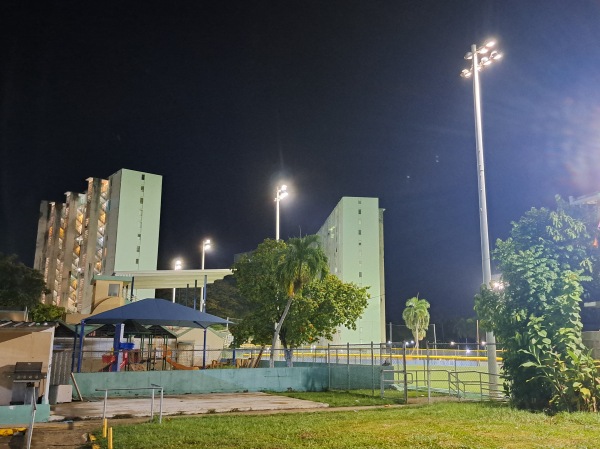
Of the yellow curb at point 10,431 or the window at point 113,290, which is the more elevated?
the window at point 113,290

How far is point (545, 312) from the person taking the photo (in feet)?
58.4

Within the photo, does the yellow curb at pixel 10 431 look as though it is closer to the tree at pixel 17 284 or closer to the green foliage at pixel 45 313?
the tree at pixel 17 284

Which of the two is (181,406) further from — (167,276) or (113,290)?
(167,276)

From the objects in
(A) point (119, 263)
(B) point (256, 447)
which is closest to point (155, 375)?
(B) point (256, 447)

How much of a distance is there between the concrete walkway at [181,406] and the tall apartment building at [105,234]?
80.8 meters

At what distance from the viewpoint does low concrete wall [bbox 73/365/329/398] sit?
24.9 meters

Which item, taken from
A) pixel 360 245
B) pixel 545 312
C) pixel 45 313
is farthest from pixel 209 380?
pixel 360 245

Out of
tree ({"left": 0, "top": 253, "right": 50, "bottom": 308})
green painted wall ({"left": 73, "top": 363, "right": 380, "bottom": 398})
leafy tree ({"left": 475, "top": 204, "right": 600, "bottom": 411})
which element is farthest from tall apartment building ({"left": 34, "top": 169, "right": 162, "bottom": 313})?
leafy tree ({"left": 475, "top": 204, "right": 600, "bottom": 411})

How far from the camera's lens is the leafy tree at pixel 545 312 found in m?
16.9

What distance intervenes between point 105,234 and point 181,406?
346ft

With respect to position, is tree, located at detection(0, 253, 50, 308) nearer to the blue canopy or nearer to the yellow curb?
the blue canopy

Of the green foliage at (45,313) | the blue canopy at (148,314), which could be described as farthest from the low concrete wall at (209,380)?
the green foliage at (45,313)

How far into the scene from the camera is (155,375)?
26125 millimetres

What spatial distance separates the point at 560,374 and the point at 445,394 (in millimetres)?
9167
